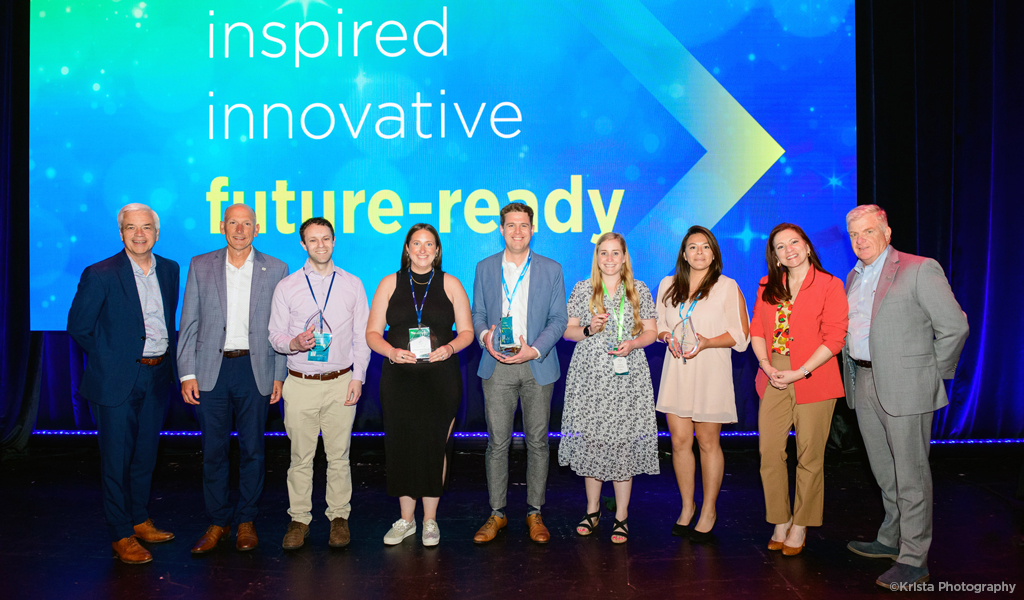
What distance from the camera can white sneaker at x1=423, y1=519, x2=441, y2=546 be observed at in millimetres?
3035

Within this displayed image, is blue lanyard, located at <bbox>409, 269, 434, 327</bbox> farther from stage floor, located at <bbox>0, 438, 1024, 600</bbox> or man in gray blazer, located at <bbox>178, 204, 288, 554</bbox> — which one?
stage floor, located at <bbox>0, 438, 1024, 600</bbox>

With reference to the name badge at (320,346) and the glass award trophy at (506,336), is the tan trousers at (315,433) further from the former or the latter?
the glass award trophy at (506,336)

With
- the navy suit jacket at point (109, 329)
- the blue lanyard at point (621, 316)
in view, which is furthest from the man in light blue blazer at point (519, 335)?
the navy suit jacket at point (109, 329)

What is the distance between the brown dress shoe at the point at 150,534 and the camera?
312cm

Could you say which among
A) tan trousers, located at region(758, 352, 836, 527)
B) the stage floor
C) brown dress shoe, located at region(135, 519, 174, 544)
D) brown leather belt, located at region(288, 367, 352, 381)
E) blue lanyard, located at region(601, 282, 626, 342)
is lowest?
the stage floor

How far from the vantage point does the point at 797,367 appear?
110 inches

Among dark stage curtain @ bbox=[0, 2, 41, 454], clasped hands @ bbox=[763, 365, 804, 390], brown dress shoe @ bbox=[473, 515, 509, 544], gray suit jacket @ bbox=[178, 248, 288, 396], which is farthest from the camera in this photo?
dark stage curtain @ bbox=[0, 2, 41, 454]

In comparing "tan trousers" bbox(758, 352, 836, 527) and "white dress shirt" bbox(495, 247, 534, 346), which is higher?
"white dress shirt" bbox(495, 247, 534, 346)

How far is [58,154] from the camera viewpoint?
15.8ft

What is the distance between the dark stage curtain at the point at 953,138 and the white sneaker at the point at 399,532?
13.5 ft

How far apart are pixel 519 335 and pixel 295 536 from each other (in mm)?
1493

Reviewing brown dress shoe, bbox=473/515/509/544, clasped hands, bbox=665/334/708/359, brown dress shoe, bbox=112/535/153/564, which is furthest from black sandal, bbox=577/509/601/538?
brown dress shoe, bbox=112/535/153/564

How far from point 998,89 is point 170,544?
6.43 meters

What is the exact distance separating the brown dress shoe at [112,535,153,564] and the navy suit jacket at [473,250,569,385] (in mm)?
1809
